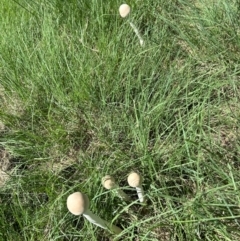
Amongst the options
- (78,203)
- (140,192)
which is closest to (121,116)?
(140,192)

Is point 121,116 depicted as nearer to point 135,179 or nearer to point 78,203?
point 135,179

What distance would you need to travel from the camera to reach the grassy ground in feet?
4.24

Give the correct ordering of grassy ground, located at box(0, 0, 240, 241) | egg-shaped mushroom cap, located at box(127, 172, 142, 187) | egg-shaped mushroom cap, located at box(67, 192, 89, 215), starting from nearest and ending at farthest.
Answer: egg-shaped mushroom cap, located at box(67, 192, 89, 215) < egg-shaped mushroom cap, located at box(127, 172, 142, 187) < grassy ground, located at box(0, 0, 240, 241)

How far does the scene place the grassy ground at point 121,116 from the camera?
1.29m

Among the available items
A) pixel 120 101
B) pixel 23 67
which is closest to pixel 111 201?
pixel 120 101

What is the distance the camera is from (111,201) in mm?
1336

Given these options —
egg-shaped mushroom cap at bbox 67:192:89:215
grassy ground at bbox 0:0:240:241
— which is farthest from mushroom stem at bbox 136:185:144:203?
egg-shaped mushroom cap at bbox 67:192:89:215

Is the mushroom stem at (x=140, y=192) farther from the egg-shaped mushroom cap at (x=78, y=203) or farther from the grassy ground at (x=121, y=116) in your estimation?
the egg-shaped mushroom cap at (x=78, y=203)

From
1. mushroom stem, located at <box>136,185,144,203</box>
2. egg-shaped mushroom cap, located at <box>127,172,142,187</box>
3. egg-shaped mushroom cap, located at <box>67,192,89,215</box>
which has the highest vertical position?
egg-shaped mushroom cap, located at <box>67,192,89,215</box>

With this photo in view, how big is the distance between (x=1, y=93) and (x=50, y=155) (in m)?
0.48

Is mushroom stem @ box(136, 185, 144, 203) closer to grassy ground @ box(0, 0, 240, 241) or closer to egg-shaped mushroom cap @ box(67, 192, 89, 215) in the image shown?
grassy ground @ box(0, 0, 240, 241)

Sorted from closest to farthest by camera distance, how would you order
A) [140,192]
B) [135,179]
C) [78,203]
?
[78,203]
[135,179]
[140,192]

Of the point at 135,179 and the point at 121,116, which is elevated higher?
the point at 121,116

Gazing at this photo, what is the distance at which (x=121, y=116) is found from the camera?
1.57 m
